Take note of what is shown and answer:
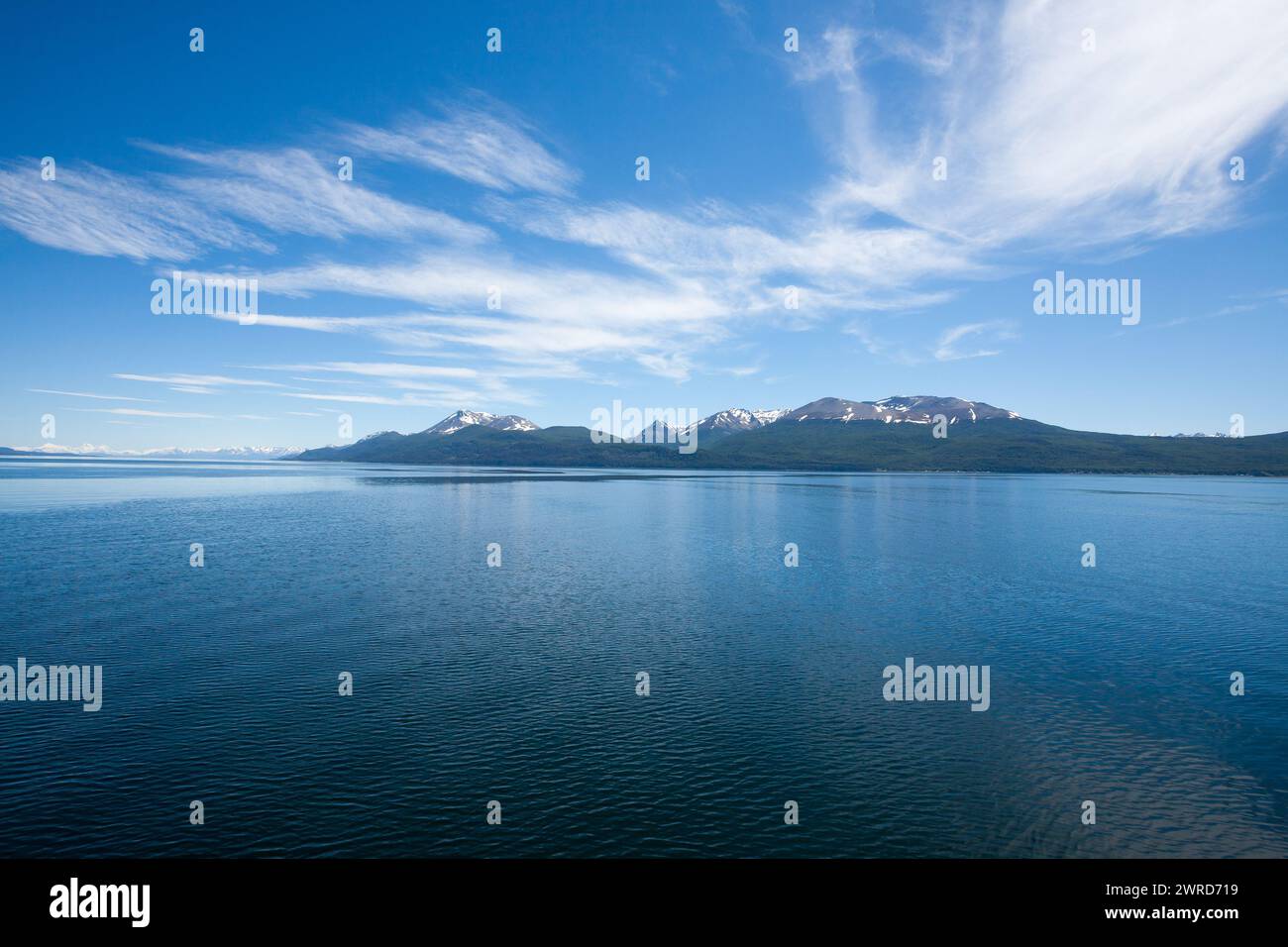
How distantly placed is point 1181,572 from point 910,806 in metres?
75.0

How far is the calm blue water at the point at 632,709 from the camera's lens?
25.5 meters

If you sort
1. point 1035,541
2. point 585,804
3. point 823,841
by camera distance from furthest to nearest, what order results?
point 1035,541 < point 585,804 < point 823,841

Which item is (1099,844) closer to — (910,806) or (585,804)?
(910,806)

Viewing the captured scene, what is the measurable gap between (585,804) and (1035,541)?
336ft

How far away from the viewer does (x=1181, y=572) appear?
79188 mm

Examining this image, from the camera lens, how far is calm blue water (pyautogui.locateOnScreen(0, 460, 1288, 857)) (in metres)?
25.5

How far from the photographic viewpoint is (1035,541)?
105375 millimetres

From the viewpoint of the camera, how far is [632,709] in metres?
36.5
